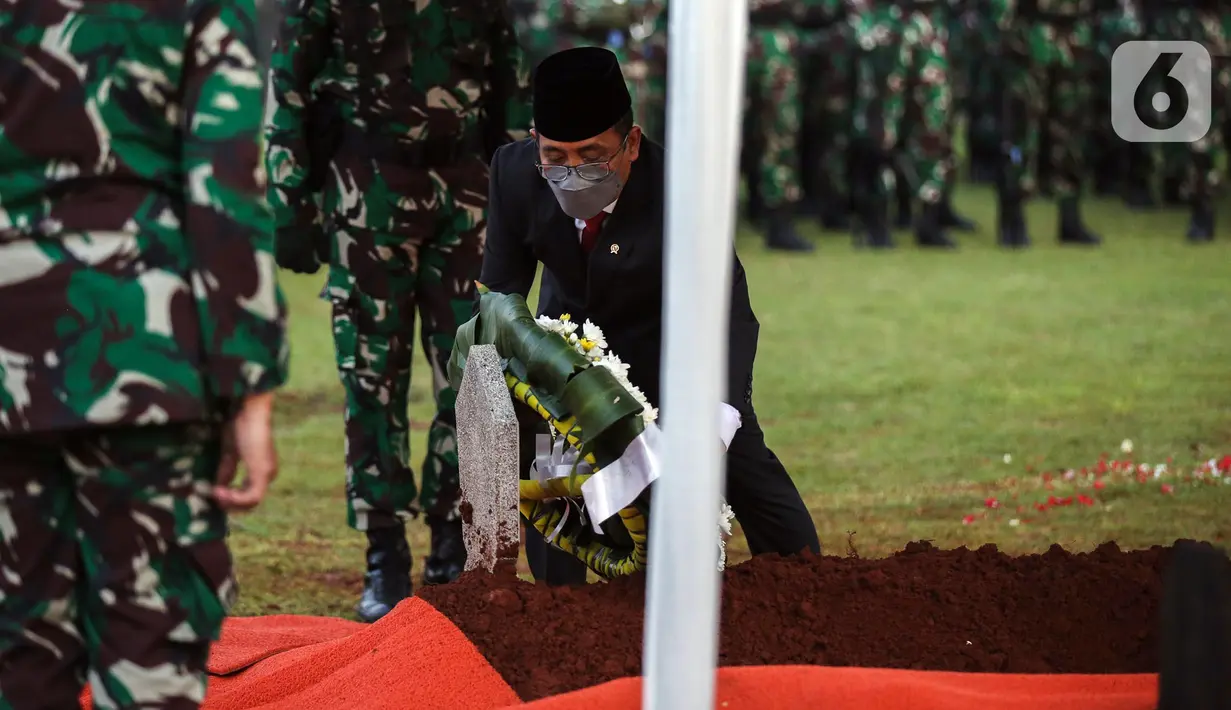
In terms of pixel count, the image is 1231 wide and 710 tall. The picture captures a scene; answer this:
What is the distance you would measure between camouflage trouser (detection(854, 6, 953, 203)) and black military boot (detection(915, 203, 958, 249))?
0.14 metres

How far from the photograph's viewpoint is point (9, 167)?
2.40 m

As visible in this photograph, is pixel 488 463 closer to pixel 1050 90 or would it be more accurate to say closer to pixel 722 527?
pixel 722 527

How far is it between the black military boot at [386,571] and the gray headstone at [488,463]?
0.88 m

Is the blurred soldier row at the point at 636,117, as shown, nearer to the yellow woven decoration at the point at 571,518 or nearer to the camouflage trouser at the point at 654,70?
the camouflage trouser at the point at 654,70

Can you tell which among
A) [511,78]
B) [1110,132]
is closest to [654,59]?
[1110,132]

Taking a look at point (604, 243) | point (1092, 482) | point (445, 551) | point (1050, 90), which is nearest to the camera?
point (604, 243)

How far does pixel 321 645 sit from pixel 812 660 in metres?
1.14

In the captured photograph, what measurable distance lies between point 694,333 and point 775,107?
34.4 feet

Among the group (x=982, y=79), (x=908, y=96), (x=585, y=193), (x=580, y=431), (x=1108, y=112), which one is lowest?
(x=580, y=431)

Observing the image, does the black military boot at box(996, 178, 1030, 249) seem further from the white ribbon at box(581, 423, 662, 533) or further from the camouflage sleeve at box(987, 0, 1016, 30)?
the white ribbon at box(581, 423, 662, 533)

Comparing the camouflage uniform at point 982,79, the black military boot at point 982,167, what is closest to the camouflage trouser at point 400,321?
the camouflage uniform at point 982,79

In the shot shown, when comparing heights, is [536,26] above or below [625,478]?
above

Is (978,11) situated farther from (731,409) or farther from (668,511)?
(668,511)

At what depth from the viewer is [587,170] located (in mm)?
3844
